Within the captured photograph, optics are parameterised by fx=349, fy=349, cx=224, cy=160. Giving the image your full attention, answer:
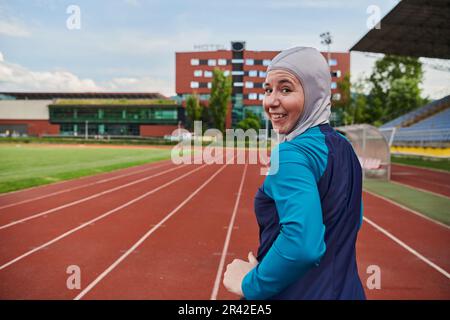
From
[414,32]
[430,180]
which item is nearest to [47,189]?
[430,180]

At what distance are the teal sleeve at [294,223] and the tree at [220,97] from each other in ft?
153

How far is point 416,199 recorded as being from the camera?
35.9 feet

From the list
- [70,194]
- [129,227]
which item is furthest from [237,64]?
[129,227]

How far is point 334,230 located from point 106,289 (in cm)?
392

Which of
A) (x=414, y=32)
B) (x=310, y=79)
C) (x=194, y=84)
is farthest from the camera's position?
(x=194, y=84)

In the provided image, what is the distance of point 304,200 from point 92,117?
61512 millimetres

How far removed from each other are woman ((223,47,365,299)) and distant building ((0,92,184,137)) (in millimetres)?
54226

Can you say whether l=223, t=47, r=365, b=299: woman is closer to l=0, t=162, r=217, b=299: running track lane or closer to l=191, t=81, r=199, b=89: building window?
l=0, t=162, r=217, b=299: running track lane

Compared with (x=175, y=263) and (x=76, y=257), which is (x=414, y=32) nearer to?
(x=175, y=263)

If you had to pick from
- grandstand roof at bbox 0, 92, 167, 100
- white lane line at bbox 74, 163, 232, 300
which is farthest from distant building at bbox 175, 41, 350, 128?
white lane line at bbox 74, 163, 232, 300

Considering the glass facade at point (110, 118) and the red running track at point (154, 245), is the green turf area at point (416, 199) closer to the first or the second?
the red running track at point (154, 245)

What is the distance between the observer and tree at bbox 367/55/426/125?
44.5m

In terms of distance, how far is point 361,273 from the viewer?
495 centimetres
